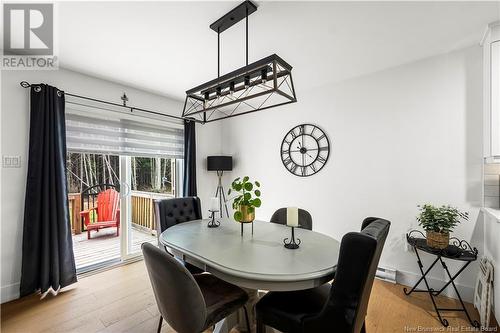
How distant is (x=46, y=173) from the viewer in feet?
8.00

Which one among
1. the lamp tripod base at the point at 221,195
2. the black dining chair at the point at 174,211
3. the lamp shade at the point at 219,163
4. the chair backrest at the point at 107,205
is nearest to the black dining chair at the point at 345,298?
the black dining chair at the point at 174,211

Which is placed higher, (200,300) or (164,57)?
(164,57)

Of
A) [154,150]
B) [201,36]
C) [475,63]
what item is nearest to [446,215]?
[475,63]

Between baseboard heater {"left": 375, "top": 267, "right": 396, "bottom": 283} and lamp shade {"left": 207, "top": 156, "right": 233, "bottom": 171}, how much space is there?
267 cm

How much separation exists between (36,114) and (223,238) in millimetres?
2396

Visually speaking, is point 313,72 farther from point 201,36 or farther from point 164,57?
point 164,57

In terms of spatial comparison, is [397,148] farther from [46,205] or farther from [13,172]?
[13,172]

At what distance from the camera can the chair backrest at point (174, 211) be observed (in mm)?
2551

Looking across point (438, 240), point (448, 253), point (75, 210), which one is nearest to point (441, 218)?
point (438, 240)

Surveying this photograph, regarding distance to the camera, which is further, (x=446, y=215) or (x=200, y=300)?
(x=446, y=215)

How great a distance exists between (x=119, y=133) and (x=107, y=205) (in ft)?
4.52

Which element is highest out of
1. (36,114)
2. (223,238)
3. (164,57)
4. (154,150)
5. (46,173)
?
(164,57)

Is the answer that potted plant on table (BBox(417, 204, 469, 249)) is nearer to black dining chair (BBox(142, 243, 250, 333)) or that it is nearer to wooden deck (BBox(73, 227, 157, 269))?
black dining chair (BBox(142, 243, 250, 333))

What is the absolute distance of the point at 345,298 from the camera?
1175 mm
